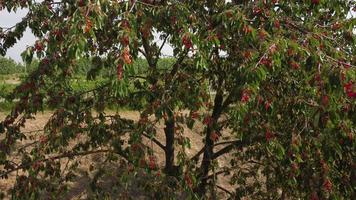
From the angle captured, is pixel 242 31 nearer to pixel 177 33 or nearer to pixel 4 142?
pixel 177 33

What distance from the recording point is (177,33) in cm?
500

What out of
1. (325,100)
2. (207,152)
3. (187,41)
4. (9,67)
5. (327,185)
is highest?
(9,67)

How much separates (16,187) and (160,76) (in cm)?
210

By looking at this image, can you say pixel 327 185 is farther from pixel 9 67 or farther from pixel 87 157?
pixel 9 67

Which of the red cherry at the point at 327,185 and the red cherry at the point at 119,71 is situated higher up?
the red cherry at the point at 119,71

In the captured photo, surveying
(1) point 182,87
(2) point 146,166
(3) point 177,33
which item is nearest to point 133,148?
(2) point 146,166

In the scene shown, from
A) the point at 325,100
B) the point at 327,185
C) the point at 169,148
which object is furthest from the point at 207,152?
the point at 325,100

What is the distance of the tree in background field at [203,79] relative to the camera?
435 centimetres

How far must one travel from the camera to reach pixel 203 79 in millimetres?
5449

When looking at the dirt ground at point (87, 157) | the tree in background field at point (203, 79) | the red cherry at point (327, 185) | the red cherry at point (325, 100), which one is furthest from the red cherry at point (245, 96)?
the dirt ground at point (87, 157)

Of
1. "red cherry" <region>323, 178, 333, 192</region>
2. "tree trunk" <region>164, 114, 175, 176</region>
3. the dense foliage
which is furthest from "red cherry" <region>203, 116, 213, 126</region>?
the dense foliage

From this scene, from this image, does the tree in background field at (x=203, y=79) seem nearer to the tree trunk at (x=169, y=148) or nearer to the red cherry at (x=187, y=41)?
the red cherry at (x=187, y=41)

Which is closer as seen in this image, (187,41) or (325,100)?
(325,100)

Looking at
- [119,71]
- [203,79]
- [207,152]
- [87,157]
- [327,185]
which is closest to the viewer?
[119,71]
